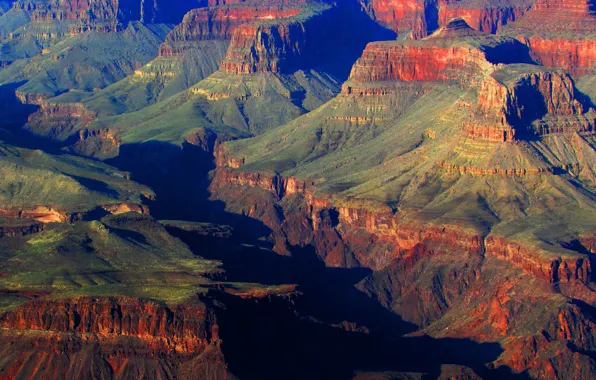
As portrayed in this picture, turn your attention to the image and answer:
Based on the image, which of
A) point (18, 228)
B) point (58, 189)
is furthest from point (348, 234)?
point (18, 228)

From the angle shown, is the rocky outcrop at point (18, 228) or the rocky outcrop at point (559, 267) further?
the rocky outcrop at point (18, 228)

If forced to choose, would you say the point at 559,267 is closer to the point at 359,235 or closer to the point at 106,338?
the point at 359,235

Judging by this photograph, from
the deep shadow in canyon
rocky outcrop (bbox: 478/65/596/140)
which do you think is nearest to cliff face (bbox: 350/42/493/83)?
rocky outcrop (bbox: 478/65/596/140)

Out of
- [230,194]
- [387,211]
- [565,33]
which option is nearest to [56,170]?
[230,194]

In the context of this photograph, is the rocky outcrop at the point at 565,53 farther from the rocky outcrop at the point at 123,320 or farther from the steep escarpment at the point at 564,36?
the rocky outcrop at the point at 123,320

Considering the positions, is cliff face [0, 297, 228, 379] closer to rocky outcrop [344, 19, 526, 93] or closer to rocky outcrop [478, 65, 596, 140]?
rocky outcrop [478, 65, 596, 140]

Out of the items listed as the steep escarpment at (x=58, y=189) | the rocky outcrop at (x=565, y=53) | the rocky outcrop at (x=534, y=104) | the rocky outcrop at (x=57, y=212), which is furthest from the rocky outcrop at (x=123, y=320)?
the rocky outcrop at (x=565, y=53)

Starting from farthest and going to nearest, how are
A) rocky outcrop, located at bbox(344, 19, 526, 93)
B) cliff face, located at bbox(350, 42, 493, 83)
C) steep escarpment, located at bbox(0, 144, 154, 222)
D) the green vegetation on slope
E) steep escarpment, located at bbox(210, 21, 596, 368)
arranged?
cliff face, located at bbox(350, 42, 493, 83), rocky outcrop, located at bbox(344, 19, 526, 93), the green vegetation on slope, steep escarpment, located at bbox(0, 144, 154, 222), steep escarpment, located at bbox(210, 21, 596, 368)

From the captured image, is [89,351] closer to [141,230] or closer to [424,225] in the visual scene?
[141,230]
